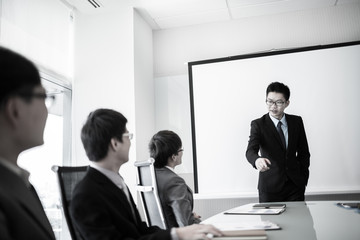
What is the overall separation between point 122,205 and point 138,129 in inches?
98.4

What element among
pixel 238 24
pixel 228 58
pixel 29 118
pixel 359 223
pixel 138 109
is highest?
pixel 238 24

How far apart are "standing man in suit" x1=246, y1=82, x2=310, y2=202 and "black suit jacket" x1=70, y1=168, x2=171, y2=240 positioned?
5.38 ft

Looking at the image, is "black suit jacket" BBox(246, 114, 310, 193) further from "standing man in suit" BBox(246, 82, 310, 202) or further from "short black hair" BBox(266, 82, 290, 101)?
"short black hair" BBox(266, 82, 290, 101)

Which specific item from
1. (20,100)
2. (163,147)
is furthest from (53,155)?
(20,100)

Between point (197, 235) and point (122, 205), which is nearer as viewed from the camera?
point (197, 235)

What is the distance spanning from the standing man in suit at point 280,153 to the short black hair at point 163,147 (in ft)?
2.86

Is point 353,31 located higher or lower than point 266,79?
higher

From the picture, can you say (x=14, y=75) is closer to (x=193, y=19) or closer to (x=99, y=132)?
(x=99, y=132)

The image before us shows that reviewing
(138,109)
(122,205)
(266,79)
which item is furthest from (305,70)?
(122,205)

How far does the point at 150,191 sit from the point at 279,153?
4.42 feet

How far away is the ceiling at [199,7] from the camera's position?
376 cm

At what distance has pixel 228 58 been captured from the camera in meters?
3.95

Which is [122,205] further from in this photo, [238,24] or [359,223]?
[238,24]

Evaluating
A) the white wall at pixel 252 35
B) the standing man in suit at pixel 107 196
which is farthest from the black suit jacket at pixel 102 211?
the white wall at pixel 252 35
